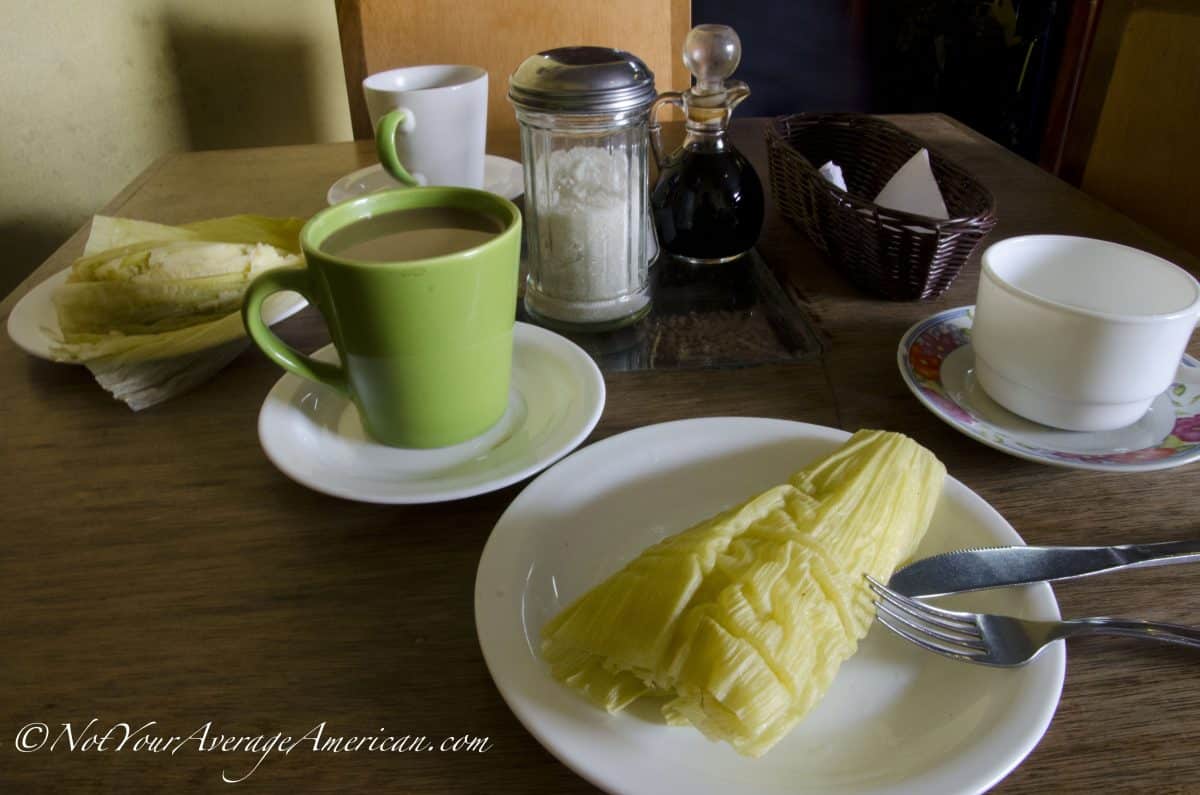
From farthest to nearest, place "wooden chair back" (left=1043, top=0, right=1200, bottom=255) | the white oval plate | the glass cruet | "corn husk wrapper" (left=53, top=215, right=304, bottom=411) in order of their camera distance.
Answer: "wooden chair back" (left=1043, top=0, right=1200, bottom=255)
the glass cruet
"corn husk wrapper" (left=53, top=215, right=304, bottom=411)
the white oval plate

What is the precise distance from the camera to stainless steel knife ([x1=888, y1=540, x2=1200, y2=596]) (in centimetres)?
35

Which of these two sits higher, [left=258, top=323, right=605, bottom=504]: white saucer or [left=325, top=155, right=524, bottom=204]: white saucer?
[left=325, top=155, right=524, bottom=204]: white saucer

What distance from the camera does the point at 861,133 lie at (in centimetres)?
78

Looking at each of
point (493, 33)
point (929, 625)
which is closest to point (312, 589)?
point (929, 625)

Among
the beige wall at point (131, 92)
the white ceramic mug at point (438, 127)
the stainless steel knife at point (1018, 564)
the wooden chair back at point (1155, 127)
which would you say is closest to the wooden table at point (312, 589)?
the stainless steel knife at point (1018, 564)

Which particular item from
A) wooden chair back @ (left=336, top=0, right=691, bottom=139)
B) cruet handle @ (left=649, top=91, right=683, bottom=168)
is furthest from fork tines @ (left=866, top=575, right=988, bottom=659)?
wooden chair back @ (left=336, top=0, right=691, bottom=139)

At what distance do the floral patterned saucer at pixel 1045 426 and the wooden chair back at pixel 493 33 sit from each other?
0.80 meters

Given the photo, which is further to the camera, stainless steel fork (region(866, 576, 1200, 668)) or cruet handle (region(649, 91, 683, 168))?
cruet handle (region(649, 91, 683, 168))

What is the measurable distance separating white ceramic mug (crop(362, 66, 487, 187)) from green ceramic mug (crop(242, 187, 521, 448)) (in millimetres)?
293

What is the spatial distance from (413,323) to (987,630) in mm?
295

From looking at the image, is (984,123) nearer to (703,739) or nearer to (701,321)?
(701,321)

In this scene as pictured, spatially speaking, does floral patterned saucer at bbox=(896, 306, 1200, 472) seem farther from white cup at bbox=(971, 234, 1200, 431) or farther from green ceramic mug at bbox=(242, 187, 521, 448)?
green ceramic mug at bbox=(242, 187, 521, 448)

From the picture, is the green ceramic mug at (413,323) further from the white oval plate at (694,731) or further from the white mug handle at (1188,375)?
→ the white mug handle at (1188,375)

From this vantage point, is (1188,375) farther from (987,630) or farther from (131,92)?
(131,92)
